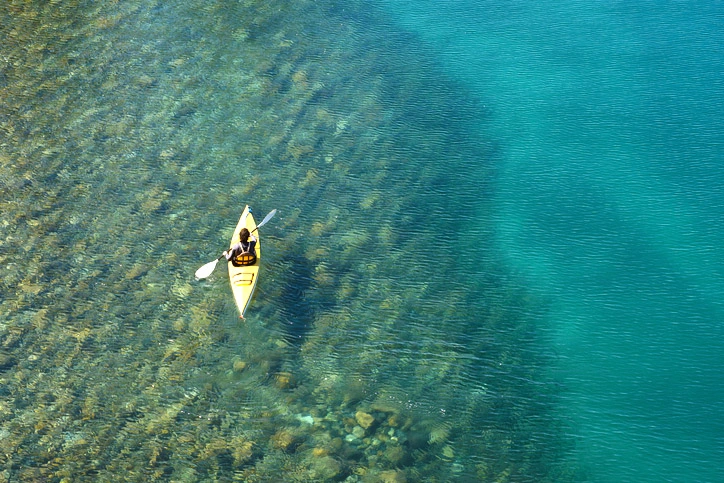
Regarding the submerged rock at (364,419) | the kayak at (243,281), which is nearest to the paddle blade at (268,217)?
the kayak at (243,281)

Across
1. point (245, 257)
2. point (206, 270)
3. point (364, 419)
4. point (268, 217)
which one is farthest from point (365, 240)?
point (364, 419)

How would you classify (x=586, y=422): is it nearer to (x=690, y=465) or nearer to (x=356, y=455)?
(x=690, y=465)

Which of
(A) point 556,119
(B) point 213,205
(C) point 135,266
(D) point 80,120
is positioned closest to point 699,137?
(A) point 556,119

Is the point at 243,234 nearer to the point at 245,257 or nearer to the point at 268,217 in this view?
the point at 245,257

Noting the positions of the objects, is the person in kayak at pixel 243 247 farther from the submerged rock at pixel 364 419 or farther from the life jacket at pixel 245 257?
the submerged rock at pixel 364 419

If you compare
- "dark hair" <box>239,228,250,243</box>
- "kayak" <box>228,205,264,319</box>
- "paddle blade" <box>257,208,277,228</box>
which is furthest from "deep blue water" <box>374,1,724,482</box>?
"dark hair" <box>239,228,250,243</box>
